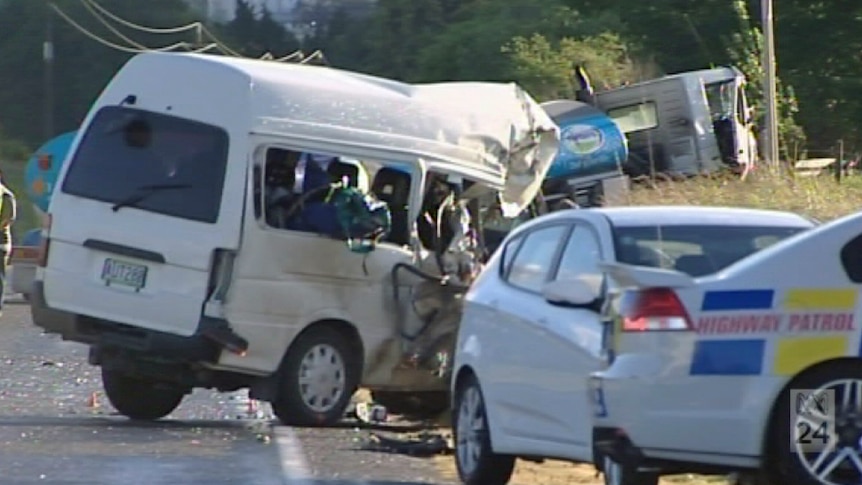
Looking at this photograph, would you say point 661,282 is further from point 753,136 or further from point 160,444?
point 753,136

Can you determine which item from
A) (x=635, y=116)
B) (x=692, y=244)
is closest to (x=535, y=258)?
(x=692, y=244)

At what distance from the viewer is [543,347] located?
32.4 ft

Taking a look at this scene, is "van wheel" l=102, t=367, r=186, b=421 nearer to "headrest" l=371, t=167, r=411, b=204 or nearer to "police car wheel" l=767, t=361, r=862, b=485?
"headrest" l=371, t=167, r=411, b=204

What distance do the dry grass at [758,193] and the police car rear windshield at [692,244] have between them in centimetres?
908

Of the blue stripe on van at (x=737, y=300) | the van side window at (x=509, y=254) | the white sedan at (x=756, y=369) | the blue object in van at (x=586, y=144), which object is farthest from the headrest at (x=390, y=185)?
the blue object in van at (x=586, y=144)

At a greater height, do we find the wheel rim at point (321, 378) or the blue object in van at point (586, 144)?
the blue object in van at point (586, 144)

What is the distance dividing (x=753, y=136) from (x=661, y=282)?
887 inches

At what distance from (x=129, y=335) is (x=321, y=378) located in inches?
51.1

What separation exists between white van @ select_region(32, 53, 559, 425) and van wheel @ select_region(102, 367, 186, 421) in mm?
12

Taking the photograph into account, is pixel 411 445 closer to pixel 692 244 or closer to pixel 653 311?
pixel 692 244

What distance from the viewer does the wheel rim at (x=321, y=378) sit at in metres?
13.9

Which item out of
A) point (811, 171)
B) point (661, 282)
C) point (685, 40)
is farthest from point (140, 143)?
Answer: point (685, 40)

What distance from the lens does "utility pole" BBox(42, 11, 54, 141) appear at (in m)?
51.5

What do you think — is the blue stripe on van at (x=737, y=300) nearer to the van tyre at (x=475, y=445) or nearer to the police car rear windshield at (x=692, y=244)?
Answer: the police car rear windshield at (x=692, y=244)
